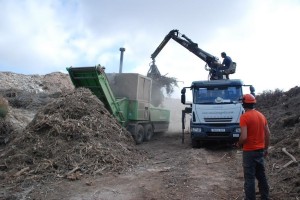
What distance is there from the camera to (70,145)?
9.20 m

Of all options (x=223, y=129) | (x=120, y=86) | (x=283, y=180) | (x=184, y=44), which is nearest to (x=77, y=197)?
(x=283, y=180)

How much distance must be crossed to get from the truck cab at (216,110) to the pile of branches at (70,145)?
2506 mm

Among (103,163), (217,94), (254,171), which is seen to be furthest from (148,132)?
(254,171)

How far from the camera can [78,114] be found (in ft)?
34.8

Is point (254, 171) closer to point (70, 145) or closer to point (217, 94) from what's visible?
point (70, 145)

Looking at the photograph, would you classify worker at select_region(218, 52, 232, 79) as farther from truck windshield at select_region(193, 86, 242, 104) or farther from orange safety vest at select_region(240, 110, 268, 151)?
orange safety vest at select_region(240, 110, 268, 151)

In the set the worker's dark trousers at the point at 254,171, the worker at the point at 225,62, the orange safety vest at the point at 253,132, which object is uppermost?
the worker at the point at 225,62

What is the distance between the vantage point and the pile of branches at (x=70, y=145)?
8281mm

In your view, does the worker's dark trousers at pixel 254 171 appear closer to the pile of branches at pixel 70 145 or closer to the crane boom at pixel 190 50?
the pile of branches at pixel 70 145

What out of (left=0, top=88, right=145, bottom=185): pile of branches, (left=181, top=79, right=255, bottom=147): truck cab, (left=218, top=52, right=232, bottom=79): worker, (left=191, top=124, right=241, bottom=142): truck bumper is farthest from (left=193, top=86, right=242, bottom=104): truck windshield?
(left=0, top=88, right=145, bottom=185): pile of branches

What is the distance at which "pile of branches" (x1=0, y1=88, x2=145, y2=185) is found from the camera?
8281 mm

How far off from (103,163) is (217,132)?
474 cm

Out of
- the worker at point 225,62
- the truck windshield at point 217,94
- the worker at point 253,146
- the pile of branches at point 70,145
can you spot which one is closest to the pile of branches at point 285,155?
the worker at point 253,146

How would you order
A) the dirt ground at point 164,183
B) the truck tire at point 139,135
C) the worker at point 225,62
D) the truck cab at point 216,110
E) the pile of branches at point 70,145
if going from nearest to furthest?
the dirt ground at point 164,183, the pile of branches at point 70,145, the truck cab at point 216,110, the truck tire at point 139,135, the worker at point 225,62
